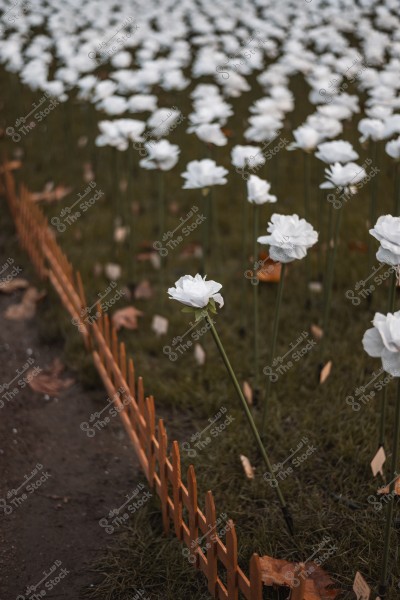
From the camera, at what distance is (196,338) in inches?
149

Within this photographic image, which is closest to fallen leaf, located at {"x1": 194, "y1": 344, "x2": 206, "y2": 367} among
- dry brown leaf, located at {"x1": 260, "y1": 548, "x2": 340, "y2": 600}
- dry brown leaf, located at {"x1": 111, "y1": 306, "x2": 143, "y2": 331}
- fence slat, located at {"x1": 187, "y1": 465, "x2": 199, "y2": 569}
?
dry brown leaf, located at {"x1": 111, "y1": 306, "x2": 143, "y2": 331}

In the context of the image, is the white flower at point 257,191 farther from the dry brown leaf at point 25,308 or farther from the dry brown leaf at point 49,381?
the dry brown leaf at point 25,308

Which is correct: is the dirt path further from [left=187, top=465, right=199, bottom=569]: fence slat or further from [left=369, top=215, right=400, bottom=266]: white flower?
[left=369, top=215, right=400, bottom=266]: white flower

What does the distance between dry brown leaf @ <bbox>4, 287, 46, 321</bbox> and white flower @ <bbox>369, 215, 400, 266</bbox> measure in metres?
2.83

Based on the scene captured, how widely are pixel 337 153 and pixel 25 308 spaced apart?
7.68 feet

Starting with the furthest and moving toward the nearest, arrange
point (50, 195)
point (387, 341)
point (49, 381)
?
point (50, 195), point (49, 381), point (387, 341)

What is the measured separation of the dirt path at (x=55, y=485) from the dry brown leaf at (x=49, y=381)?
41 millimetres

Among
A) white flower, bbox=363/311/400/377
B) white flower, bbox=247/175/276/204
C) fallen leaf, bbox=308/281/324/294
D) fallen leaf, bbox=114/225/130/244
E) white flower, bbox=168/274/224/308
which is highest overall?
white flower, bbox=168/274/224/308

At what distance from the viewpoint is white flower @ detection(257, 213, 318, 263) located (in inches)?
90.9

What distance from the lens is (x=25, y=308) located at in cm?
438

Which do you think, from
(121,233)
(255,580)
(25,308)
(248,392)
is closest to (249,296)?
(248,392)

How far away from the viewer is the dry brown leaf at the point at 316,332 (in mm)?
3688

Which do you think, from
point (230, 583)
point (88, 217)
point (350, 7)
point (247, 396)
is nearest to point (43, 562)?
point (230, 583)

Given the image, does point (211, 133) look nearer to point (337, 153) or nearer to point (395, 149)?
point (337, 153)
